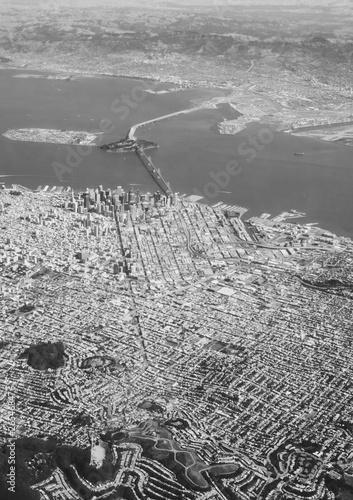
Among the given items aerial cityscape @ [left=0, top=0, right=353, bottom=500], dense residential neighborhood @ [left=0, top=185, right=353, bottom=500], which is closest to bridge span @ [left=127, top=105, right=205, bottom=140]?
aerial cityscape @ [left=0, top=0, right=353, bottom=500]

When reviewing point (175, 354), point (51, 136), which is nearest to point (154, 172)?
point (51, 136)

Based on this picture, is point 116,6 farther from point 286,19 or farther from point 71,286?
point 71,286

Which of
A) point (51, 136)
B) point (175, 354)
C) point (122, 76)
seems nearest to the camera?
point (175, 354)

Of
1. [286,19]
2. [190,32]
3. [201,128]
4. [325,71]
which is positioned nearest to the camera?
[201,128]

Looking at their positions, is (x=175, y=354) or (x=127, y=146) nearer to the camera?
(x=175, y=354)

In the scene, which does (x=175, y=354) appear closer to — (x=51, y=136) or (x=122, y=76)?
(x=51, y=136)

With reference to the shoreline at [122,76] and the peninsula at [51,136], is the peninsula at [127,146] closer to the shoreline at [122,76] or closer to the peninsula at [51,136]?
the peninsula at [51,136]

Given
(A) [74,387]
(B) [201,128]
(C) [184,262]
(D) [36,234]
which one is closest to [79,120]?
(B) [201,128]
